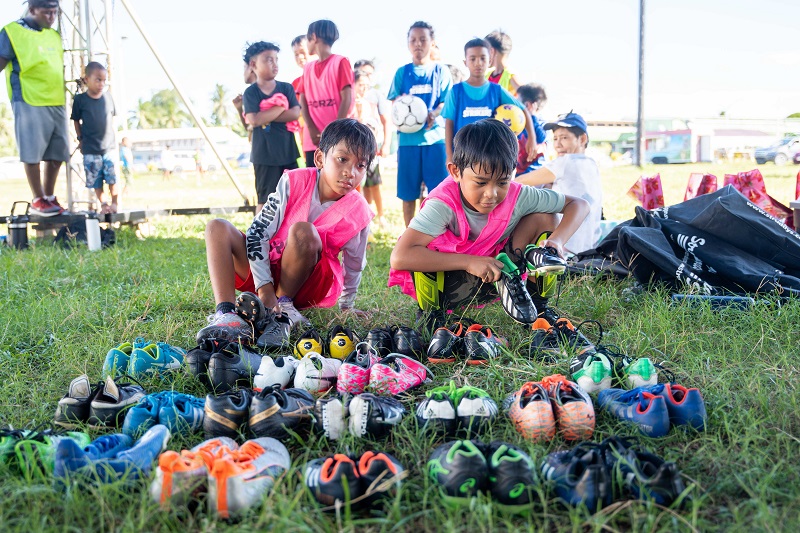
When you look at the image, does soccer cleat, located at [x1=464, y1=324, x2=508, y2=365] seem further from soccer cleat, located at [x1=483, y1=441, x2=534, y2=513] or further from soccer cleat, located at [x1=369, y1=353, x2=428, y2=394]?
soccer cleat, located at [x1=483, y1=441, x2=534, y2=513]

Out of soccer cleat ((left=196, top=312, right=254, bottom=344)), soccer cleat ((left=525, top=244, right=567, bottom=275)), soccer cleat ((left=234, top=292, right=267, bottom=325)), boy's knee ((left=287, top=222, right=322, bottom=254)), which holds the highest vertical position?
boy's knee ((left=287, top=222, right=322, bottom=254))

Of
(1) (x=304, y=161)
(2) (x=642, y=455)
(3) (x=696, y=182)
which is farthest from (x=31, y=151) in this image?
(2) (x=642, y=455)

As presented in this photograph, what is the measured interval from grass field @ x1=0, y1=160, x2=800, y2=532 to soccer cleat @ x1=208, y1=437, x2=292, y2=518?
0.03 metres

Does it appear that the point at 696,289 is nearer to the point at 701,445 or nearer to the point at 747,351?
the point at 747,351

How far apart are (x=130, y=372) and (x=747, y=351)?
233cm

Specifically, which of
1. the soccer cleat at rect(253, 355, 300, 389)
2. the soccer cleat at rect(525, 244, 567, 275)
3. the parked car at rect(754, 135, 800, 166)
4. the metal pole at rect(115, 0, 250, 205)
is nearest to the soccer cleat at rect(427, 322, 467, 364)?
the soccer cleat at rect(525, 244, 567, 275)

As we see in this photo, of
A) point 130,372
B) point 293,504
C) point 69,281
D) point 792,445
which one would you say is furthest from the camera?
point 69,281

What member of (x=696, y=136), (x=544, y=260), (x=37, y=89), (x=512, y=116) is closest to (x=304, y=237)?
(x=544, y=260)

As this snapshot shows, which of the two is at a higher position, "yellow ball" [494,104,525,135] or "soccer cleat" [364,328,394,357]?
"yellow ball" [494,104,525,135]

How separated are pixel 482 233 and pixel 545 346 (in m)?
0.65

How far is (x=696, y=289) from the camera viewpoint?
127 inches

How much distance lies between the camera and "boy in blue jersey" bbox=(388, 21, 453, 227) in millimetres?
5742

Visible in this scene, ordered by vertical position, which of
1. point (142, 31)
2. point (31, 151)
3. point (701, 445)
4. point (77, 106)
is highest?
point (142, 31)

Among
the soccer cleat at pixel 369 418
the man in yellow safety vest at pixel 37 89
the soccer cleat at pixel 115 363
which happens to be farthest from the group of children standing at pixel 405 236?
the man in yellow safety vest at pixel 37 89
